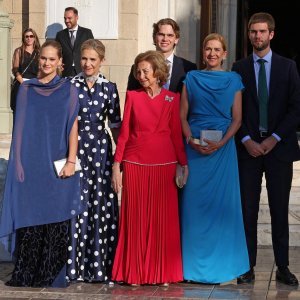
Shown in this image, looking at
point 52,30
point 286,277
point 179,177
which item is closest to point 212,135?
point 179,177

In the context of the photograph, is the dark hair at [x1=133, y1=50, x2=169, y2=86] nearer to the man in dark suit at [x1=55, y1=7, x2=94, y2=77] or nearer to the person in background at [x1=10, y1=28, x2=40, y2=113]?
the man in dark suit at [x1=55, y1=7, x2=94, y2=77]

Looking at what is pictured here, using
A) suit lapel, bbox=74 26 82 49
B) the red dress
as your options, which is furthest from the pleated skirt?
suit lapel, bbox=74 26 82 49

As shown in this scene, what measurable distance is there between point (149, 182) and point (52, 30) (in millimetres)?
6123

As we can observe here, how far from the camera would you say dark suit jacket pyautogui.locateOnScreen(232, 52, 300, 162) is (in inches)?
314

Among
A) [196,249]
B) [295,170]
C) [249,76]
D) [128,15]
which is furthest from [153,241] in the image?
[128,15]

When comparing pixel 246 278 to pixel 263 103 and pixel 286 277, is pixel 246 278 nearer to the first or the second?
pixel 286 277

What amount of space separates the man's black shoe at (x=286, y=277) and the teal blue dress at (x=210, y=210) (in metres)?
0.27

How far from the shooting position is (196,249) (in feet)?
26.7

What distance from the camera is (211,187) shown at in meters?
8.10

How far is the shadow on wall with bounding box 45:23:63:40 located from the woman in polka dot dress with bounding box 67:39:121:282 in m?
5.66

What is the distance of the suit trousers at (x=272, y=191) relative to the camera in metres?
8.04

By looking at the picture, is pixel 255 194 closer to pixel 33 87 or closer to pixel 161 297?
pixel 161 297

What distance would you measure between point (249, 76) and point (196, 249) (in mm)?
1392

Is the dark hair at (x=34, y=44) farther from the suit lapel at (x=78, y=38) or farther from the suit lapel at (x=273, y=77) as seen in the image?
the suit lapel at (x=273, y=77)
